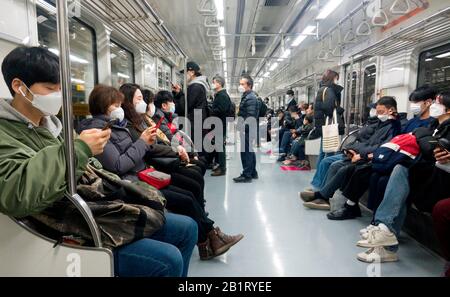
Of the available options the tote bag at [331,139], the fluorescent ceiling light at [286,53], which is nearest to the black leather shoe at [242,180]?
the tote bag at [331,139]

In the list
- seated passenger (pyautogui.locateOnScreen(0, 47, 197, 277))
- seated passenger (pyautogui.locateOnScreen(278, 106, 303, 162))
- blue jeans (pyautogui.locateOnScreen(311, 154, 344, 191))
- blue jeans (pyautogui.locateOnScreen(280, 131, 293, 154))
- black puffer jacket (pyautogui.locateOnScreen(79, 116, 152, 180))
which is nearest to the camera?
seated passenger (pyautogui.locateOnScreen(0, 47, 197, 277))

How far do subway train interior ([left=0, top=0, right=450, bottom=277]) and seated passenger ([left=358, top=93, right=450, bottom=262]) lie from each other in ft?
0.03

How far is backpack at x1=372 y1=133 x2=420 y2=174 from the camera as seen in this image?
2328 mm

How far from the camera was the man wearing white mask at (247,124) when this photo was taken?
14.9 ft

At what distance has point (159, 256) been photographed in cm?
129

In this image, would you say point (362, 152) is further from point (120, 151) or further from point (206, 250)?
point (120, 151)

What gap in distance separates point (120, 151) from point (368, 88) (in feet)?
17.1

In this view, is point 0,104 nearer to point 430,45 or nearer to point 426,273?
point 426,273

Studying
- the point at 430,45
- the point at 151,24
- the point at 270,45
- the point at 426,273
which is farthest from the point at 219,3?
the point at 270,45

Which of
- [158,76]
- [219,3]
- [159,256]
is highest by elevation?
[219,3]

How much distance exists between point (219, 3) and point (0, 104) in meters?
3.48

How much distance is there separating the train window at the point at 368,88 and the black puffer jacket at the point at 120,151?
469 centimetres

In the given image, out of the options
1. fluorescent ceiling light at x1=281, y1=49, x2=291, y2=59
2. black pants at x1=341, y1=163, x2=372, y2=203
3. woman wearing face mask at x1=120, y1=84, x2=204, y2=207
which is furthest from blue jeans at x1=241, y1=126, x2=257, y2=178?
fluorescent ceiling light at x1=281, y1=49, x2=291, y2=59

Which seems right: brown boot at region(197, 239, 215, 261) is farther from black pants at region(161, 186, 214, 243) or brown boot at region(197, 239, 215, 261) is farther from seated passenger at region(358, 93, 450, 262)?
seated passenger at region(358, 93, 450, 262)
